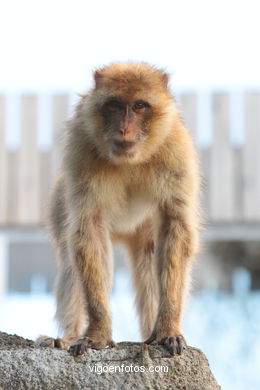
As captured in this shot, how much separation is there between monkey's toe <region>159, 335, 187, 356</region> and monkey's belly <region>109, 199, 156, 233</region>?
855 mm

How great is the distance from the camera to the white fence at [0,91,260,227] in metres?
10.4

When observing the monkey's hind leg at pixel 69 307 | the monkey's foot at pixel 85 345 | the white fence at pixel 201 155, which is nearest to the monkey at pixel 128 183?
the monkey's foot at pixel 85 345

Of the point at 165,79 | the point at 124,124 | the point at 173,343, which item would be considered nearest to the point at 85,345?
A: the point at 173,343

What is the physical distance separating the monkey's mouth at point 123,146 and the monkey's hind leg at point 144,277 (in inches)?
38.2

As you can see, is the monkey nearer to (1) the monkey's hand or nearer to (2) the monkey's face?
(2) the monkey's face

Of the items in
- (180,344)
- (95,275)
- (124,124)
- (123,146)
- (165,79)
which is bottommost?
(180,344)

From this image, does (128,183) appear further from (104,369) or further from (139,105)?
(104,369)

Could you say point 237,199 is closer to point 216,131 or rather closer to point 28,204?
point 216,131

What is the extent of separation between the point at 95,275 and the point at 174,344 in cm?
66

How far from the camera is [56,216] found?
5.29 meters

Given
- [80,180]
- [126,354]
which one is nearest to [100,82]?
[80,180]

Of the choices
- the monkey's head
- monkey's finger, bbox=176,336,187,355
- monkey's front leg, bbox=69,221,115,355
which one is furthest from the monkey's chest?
monkey's finger, bbox=176,336,187,355

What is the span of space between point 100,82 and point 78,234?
82 centimetres

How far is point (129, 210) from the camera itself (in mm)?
4832
